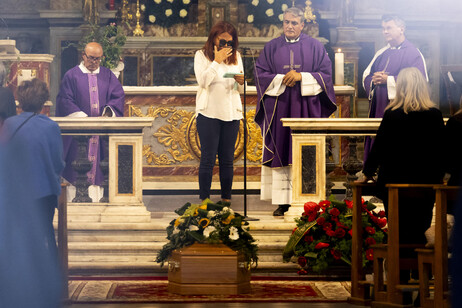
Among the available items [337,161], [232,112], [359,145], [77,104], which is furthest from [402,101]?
[359,145]

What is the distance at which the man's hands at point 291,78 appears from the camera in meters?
8.03

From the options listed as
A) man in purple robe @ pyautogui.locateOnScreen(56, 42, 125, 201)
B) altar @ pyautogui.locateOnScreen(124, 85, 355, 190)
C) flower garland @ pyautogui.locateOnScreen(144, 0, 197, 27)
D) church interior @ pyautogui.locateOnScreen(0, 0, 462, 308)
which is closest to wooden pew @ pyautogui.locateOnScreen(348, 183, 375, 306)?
church interior @ pyautogui.locateOnScreen(0, 0, 462, 308)

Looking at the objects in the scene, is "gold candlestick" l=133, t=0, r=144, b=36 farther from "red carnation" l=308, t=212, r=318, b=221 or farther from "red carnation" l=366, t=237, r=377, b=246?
"red carnation" l=366, t=237, r=377, b=246

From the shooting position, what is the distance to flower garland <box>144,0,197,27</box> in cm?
1423

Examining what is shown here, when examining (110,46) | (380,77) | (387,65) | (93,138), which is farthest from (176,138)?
(380,77)

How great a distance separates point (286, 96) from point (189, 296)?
2.75m

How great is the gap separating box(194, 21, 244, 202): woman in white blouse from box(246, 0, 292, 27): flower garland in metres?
6.44

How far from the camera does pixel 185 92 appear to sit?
10.4 metres

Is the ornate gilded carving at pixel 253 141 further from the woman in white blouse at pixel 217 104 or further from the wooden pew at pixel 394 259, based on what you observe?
the wooden pew at pixel 394 259

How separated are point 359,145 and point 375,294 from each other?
7271mm

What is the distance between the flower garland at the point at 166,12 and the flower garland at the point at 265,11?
3.33ft

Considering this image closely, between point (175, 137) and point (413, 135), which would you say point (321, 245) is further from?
point (175, 137)

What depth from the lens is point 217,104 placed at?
7.88 metres

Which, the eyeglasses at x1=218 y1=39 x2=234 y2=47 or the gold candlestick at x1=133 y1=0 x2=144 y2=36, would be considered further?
the gold candlestick at x1=133 y1=0 x2=144 y2=36
